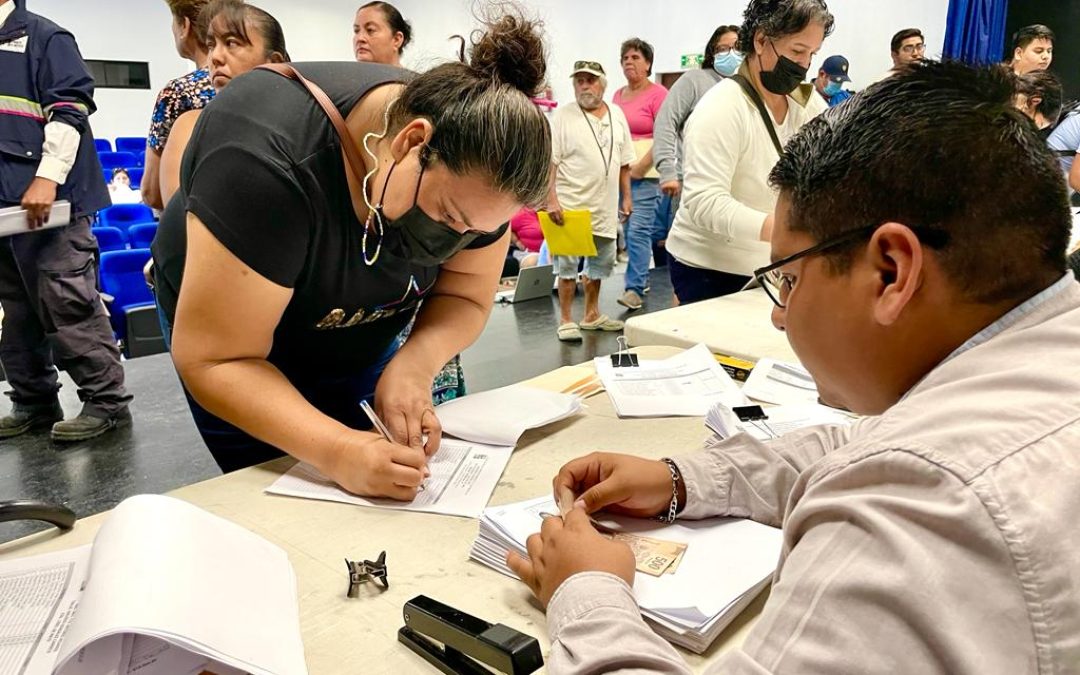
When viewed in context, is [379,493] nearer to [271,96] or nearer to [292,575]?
[292,575]

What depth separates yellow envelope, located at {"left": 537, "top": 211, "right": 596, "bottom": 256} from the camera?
388cm

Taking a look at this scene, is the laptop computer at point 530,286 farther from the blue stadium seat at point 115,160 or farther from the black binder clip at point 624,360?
the blue stadium seat at point 115,160

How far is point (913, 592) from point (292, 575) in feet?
2.07

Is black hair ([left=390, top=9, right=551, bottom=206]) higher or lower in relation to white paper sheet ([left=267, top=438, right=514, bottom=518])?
higher

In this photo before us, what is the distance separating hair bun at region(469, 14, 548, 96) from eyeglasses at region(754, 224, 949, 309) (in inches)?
20.8

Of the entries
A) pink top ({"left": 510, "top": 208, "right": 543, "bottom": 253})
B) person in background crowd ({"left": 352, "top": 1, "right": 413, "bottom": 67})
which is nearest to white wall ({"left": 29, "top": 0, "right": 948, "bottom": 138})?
pink top ({"left": 510, "top": 208, "right": 543, "bottom": 253})

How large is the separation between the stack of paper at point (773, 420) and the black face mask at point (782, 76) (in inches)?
40.2

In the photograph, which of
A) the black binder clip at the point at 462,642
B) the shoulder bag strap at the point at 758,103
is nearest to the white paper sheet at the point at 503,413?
the black binder clip at the point at 462,642

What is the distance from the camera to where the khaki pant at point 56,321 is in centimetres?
255

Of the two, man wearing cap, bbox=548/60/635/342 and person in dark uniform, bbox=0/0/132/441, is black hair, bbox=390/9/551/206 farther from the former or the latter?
man wearing cap, bbox=548/60/635/342

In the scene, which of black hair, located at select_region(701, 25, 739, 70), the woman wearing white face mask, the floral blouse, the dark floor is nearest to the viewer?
the floral blouse

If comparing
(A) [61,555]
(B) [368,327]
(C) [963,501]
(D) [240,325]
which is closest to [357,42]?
(B) [368,327]

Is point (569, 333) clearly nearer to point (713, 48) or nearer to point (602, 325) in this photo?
point (602, 325)

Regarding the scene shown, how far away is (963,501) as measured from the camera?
0.42 m
